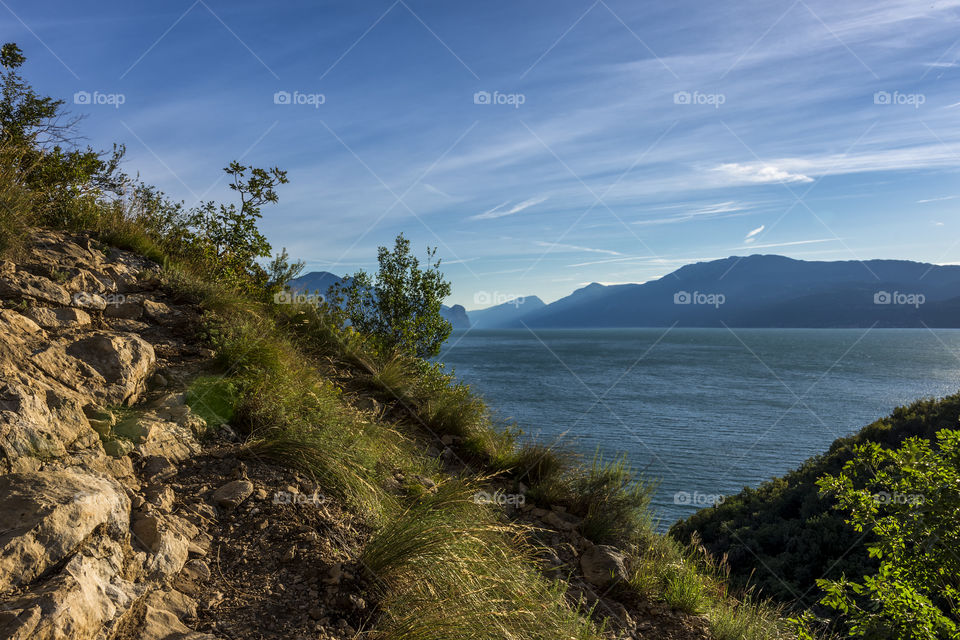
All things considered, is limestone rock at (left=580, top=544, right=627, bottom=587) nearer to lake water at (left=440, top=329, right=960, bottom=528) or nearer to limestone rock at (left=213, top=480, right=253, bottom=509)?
lake water at (left=440, top=329, right=960, bottom=528)

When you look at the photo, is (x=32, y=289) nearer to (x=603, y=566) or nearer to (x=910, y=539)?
(x=603, y=566)

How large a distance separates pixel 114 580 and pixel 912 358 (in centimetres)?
16992

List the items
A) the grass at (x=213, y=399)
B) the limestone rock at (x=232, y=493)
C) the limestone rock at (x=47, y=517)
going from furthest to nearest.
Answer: the grass at (x=213, y=399) < the limestone rock at (x=232, y=493) < the limestone rock at (x=47, y=517)

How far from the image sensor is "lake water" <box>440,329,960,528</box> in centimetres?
3362

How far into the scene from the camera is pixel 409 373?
9.20 metres

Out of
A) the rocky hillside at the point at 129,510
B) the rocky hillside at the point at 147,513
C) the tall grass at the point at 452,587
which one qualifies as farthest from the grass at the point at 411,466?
the rocky hillside at the point at 129,510

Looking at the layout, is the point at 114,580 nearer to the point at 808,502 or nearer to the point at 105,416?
the point at 105,416

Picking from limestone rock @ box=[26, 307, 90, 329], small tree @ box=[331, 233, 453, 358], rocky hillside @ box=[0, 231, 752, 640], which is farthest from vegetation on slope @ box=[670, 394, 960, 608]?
limestone rock @ box=[26, 307, 90, 329]

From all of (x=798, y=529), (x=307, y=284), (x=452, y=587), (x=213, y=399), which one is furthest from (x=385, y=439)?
(x=798, y=529)

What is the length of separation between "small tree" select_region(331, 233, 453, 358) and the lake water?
6.73ft

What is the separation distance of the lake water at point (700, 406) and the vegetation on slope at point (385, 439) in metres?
1.13

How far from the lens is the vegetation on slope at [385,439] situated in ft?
11.2

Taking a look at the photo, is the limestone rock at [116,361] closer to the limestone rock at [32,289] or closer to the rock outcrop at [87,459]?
the rock outcrop at [87,459]

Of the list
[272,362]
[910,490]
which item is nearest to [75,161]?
[272,362]
